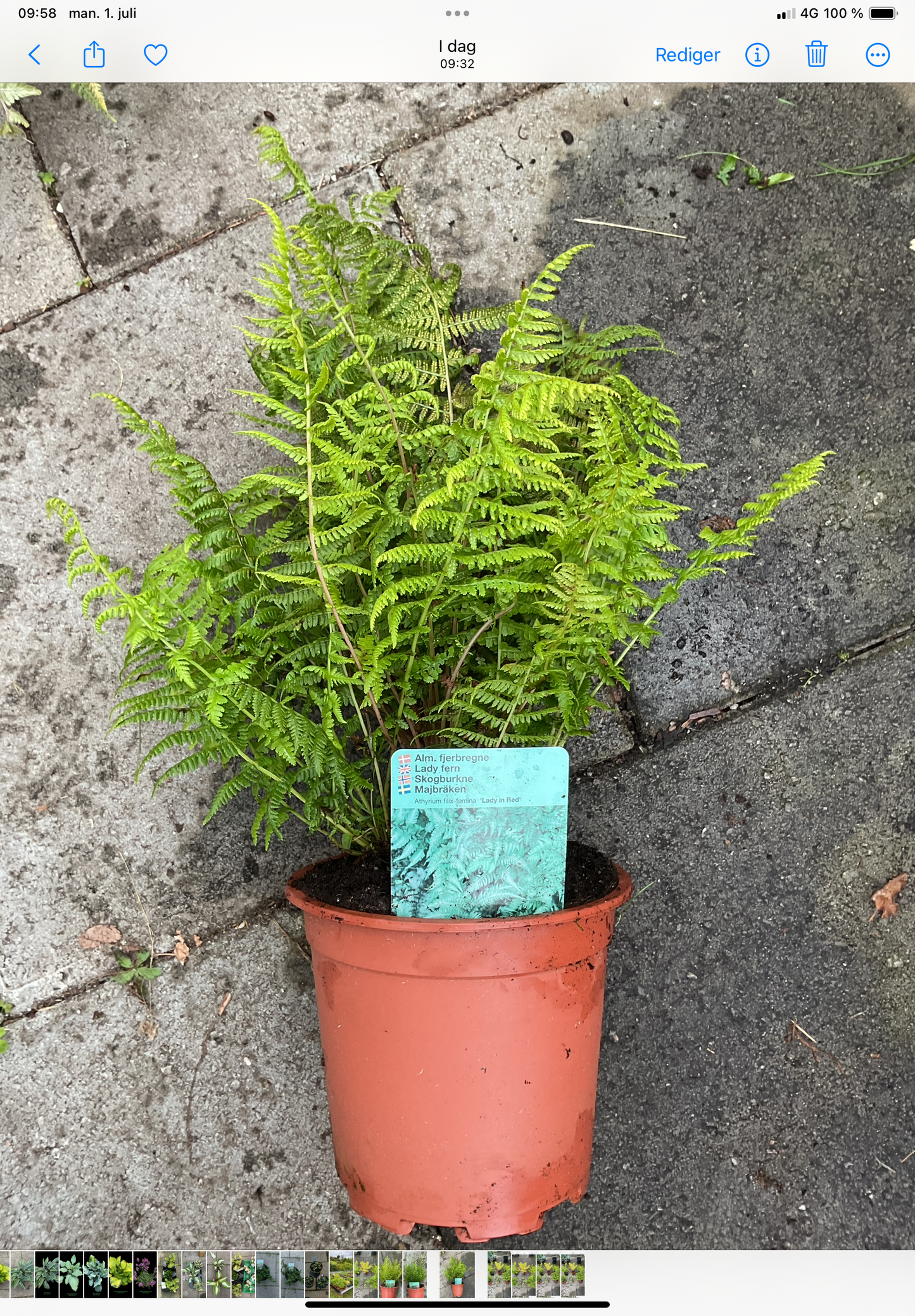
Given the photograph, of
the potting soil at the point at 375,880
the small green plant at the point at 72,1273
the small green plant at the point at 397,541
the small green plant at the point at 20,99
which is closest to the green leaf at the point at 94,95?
the small green plant at the point at 20,99

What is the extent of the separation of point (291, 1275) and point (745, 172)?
10.0ft

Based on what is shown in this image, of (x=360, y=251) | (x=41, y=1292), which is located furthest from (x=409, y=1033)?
(x=360, y=251)

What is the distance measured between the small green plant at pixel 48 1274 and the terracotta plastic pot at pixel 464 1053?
0.87 m

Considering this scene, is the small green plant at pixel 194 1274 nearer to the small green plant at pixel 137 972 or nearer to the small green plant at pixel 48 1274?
the small green plant at pixel 48 1274

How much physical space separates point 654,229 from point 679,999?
2039 mm

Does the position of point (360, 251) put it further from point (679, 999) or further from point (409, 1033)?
point (679, 999)

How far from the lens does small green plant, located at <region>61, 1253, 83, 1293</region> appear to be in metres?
2.07

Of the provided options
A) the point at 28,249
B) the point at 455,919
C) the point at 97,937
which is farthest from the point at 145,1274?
the point at 28,249

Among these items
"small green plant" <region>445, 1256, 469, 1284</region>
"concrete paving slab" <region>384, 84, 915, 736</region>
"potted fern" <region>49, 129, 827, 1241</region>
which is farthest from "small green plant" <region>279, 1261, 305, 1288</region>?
"concrete paving slab" <region>384, 84, 915, 736</region>

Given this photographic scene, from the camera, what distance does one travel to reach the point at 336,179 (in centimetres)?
229

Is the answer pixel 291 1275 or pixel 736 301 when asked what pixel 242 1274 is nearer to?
pixel 291 1275

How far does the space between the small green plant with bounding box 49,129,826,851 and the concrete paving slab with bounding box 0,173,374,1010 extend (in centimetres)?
53

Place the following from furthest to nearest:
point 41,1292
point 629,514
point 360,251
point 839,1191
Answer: point 839,1191, point 41,1292, point 360,251, point 629,514

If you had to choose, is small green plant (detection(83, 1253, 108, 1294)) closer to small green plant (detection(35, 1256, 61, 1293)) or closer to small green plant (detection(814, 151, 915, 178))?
small green plant (detection(35, 1256, 61, 1293))
